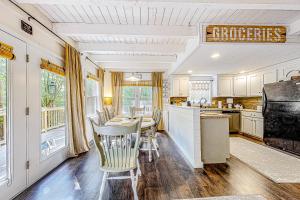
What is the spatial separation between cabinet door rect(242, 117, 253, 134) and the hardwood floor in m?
2.59

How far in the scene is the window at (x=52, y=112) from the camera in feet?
9.99

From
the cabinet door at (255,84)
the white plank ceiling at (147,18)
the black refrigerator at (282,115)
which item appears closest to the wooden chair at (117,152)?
the white plank ceiling at (147,18)

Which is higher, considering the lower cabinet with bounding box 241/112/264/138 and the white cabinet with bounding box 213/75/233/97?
the white cabinet with bounding box 213/75/233/97

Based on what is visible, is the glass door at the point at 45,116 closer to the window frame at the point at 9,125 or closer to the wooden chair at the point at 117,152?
the window frame at the point at 9,125

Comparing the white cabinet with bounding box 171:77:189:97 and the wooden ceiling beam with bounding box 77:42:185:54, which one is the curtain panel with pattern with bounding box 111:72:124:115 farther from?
the wooden ceiling beam with bounding box 77:42:185:54

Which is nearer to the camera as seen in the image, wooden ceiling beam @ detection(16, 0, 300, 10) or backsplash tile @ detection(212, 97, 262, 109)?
wooden ceiling beam @ detection(16, 0, 300, 10)

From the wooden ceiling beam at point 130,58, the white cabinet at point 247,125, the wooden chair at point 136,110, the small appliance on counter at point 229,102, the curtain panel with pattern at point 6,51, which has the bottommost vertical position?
the white cabinet at point 247,125

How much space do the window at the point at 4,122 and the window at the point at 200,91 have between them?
620 cm

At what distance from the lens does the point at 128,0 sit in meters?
2.11

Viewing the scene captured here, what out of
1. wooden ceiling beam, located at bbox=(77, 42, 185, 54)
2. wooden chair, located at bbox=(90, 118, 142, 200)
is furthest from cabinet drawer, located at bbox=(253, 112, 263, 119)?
wooden chair, located at bbox=(90, 118, 142, 200)

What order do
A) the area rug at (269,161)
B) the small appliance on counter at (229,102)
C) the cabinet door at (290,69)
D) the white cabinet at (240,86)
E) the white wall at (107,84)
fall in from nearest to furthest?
the area rug at (269,161) → the cabinet door at (290,69) → the white cabinet at (240,86) → the small appliance on counter at (229,102) → the white wall at (107,84)

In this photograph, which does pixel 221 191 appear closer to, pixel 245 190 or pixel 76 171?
pixel 245 190

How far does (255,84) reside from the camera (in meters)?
5.58

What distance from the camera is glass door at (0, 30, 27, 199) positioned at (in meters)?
2.09
